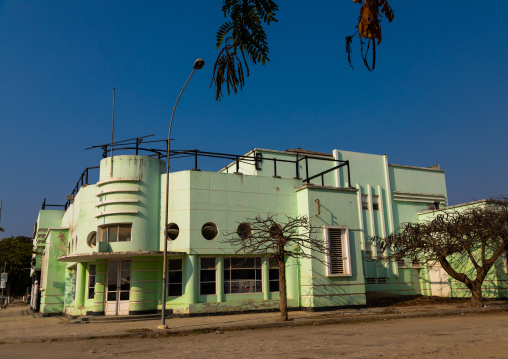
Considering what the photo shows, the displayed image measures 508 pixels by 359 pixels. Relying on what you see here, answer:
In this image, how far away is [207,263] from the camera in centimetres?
2075

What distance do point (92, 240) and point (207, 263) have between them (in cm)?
636

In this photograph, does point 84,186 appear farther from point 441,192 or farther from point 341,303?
point 441,192

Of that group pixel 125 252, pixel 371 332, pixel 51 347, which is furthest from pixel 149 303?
pixel 371 332

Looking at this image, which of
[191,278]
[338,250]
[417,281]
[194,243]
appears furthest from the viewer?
[417,281]

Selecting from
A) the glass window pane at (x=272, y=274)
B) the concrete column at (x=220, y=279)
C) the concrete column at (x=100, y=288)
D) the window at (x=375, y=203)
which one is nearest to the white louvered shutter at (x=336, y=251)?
the glass window pane at (x=272, y=274)

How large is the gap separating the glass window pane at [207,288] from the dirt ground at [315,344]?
5.60 m

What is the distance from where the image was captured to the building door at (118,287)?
20641 millimetres

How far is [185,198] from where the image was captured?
822 inches

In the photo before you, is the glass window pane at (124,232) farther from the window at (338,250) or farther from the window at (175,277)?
the window at (338,250)

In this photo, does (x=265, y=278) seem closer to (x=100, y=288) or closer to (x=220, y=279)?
(x=220, y=279)

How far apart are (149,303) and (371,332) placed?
11.0 meters

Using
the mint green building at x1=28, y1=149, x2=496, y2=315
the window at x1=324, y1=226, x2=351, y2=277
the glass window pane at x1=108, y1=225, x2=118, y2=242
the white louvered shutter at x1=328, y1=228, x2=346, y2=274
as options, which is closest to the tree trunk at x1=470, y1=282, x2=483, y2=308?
the mint green building at x1=28, y1=149, x2=496, y2=315

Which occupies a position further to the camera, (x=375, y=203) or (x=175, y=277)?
(x=375, y=203)

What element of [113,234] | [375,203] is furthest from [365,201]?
[113,234]
